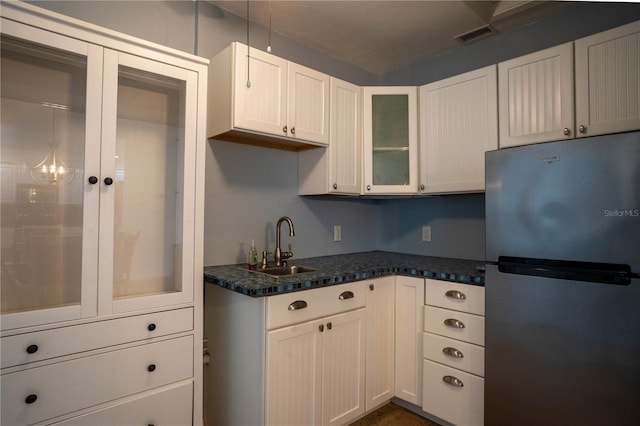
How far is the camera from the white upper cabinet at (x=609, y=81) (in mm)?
1602

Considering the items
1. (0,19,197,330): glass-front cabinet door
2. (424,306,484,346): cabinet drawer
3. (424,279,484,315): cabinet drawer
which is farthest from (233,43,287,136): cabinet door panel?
(424,306,484,346): cabinet drawer

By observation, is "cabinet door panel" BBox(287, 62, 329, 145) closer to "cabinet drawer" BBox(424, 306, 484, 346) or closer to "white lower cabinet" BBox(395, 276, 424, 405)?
"white lower cabinet" BBox(395, 276, 424, 405)

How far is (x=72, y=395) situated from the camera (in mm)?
→ 1317

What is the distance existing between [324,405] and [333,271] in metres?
0.70

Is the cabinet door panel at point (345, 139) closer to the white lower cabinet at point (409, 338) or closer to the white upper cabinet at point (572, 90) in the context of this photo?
the white lower cabinet at point (409, 338)

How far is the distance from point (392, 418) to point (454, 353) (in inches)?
24.2

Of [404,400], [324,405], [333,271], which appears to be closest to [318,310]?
[333,271]

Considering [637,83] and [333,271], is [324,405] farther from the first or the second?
[637,83]

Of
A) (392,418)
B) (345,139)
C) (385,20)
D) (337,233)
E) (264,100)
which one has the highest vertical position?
(385,20)

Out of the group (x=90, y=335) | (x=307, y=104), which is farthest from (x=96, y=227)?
(x=307, y=104)

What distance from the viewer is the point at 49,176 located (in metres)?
1.36

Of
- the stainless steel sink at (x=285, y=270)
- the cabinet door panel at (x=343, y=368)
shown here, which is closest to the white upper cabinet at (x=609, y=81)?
the cabinet door panel at (x=343, y=368)

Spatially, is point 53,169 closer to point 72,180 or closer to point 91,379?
point 72,180

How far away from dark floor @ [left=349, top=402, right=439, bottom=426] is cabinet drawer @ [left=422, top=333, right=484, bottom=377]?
42cm
